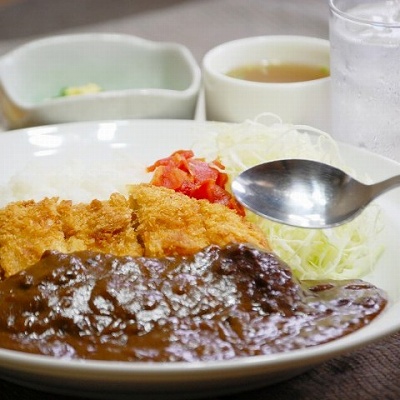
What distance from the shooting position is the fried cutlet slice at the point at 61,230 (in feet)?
7.56

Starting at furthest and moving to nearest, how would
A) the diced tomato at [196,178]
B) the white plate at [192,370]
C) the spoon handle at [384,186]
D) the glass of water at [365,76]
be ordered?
1. the glass of water at [365,76]
2. the diced tomato at [196,178]
3. the spoon handle at [384,186]
4. the white plate at [192,370]

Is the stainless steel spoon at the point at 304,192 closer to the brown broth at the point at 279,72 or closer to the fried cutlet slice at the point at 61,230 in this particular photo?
the fried cutlet slice at the point at 61,230

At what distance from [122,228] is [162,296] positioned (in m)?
0.43

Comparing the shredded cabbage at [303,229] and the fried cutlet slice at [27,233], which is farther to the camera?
the shredded cabbage at [303,229]

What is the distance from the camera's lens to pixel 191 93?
3570 mm

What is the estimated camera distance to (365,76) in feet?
11.0

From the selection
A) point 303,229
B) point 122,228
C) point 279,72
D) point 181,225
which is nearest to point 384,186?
point 303,229

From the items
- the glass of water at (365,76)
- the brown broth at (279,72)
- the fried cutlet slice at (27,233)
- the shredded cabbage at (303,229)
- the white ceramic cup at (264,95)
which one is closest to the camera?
the fried cutlet slice at (27,233)

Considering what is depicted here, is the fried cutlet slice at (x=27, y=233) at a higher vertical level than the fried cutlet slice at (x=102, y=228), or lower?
higher

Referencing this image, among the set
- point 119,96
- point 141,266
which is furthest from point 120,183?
point 141,266

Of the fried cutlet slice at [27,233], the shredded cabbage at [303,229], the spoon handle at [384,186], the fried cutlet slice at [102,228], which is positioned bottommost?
the shredded cabbage at [303,229]

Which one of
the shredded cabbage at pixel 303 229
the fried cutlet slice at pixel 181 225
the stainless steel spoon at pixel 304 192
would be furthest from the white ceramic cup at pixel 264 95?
the fried cutlet slice at pixel 181 225

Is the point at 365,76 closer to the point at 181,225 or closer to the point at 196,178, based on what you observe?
the point at 196,178

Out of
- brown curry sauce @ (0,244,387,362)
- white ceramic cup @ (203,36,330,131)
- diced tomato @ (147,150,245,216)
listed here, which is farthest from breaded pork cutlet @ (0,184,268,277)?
white ceramic cup @ (203,36,330,131)
